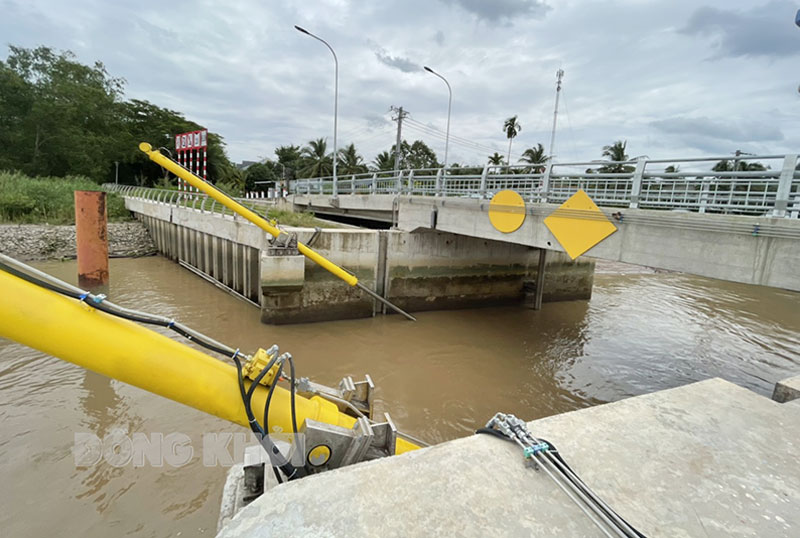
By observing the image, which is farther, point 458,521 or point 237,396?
point 237,396

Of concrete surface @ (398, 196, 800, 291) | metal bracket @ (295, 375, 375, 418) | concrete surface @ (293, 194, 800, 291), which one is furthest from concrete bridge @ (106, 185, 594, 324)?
metal bracket @ (295, 375, 375, 418)

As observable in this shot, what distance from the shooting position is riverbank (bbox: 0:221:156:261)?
16.8m

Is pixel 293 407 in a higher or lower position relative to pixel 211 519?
higher

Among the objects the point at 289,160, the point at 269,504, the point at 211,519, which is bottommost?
the point at 211,519

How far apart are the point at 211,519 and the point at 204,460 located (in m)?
1.07

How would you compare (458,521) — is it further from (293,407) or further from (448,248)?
(448,248)

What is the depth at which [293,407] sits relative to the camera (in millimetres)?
2293

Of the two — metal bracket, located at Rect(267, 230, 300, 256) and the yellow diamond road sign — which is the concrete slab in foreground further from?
metal bracket, located at Rect(267, 230, 300, 256)

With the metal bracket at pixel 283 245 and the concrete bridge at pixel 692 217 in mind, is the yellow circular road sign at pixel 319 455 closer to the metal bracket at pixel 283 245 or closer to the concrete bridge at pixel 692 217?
the concrete bridge at pixel 692 217

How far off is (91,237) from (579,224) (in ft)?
29.2

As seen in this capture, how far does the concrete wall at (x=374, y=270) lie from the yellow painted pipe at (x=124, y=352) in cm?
786

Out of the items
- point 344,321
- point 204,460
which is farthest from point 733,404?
point 344,321

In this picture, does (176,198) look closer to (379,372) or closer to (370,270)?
(370,270)

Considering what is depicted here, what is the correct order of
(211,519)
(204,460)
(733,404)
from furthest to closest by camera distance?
(204,460)
(211,519)
(733,404)
